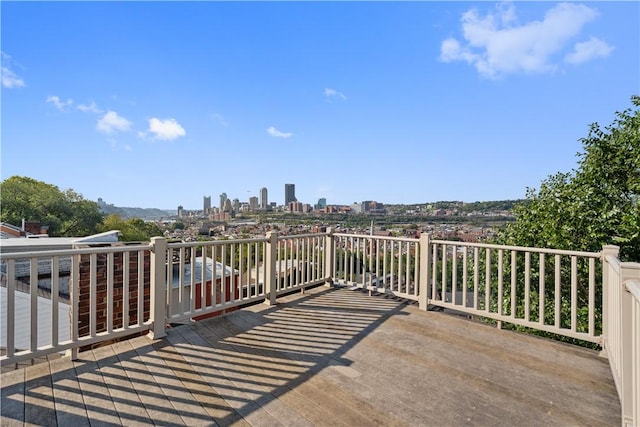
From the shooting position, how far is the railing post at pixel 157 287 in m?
2.90

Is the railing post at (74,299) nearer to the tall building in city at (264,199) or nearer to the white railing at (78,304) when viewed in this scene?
the white railing at (78,304)

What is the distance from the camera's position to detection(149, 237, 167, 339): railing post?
9.53 feet

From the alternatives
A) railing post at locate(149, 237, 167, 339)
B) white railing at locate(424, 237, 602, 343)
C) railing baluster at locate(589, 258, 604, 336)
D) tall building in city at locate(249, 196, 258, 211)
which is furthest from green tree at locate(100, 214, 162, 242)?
railing baluster at locate(589, 258, 604, 336)

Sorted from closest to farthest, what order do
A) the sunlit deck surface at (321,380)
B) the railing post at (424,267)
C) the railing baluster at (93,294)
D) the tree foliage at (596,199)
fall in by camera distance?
the sunlit deck surface at (321,380), the railing baluster at (93,294), the railing post at (424,267), the tree foliage at (596,199)

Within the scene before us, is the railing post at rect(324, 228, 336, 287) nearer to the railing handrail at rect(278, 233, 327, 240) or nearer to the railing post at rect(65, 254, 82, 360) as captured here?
the railing handrail at rect(278, 233, 327, 240)

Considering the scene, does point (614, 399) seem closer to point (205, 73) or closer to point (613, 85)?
point (613, 85)

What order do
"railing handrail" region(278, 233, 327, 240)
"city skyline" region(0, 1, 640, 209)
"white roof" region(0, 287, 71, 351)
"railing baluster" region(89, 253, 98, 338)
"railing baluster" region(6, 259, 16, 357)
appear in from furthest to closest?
"city skyline" region(0, 1, 640, 209)
"railing handrail" region(278, 233, 327, 240)
"white roof" region(0, 287, 71, 351)
"railing baluster" region(89, 253, 98, 338)
"railing baluster" region(6, 259, 16, 357)

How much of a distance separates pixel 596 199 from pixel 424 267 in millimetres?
3301

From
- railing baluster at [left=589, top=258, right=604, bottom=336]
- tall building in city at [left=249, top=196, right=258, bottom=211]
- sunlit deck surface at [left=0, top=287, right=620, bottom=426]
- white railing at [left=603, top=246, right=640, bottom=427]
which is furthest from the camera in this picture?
tall building in city at [left=249, top=196, right=258, bottom=211]

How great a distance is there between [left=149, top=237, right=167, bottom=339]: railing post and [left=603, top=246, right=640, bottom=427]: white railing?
10.9ft

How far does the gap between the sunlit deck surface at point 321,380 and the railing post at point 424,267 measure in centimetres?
55

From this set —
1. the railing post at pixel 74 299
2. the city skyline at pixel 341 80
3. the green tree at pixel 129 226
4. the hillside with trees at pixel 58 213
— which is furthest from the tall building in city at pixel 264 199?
the railing post at pixel 74 299

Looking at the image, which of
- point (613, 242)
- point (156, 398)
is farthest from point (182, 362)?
point (613, 242)

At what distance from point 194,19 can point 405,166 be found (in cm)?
1247
